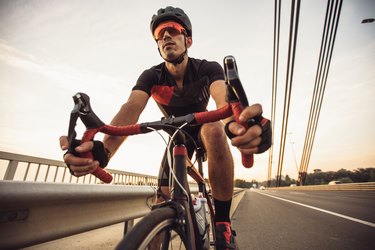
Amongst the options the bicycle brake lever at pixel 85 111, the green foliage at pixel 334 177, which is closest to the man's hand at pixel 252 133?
the bicycle brake lever at pixel 85 111

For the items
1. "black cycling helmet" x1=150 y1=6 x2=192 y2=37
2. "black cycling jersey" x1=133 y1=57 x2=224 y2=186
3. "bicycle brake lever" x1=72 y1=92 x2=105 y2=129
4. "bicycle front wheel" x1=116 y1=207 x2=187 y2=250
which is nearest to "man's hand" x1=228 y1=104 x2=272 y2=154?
"bicycle front wheel" x1=116 y1=207 x2=187 y2=250

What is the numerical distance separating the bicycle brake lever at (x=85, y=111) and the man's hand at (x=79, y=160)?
0.11 metres

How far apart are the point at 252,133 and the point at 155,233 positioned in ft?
2.10

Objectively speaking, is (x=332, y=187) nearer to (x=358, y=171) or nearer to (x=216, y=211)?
(x=216, y=211)

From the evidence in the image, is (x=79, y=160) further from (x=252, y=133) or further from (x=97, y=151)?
(x=252, y=133)

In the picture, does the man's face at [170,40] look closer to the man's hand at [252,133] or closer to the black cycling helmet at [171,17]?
the black cycling helmet at [171,17]

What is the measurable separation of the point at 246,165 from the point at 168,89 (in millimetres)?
1687

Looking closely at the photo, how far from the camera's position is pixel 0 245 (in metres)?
0.95

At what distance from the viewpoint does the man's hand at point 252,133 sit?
80 centimetres

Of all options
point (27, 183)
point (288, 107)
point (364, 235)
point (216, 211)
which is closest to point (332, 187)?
point (288, 107)

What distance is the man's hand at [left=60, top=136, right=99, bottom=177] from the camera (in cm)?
110

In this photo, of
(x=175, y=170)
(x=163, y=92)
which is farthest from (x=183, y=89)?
(x=175, y=170)

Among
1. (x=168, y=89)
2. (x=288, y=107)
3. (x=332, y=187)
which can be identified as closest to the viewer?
(x=168, y=89)

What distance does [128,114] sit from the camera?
6.45ft
